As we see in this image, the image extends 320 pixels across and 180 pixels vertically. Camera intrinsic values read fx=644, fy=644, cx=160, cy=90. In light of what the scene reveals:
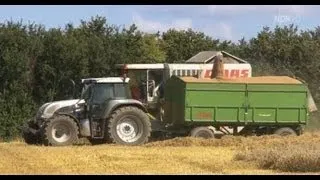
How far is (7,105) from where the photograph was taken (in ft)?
83.1

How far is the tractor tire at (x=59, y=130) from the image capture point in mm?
17703

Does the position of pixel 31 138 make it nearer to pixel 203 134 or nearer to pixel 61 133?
pixel 61 133

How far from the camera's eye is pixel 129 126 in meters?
18.3

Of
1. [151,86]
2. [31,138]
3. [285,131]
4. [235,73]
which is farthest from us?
[235,73]

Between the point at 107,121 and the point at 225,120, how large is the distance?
11.9ft

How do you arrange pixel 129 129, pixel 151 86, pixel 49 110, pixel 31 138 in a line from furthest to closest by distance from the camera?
pixel 151 86
pixel 31 138
pixel 129 129
pixel 49 110

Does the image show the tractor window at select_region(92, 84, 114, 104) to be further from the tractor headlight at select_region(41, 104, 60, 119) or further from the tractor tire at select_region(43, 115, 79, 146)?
the tractor headlight at select_region(41, 104, 60, 119)

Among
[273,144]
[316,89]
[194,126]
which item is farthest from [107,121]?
[316,89]

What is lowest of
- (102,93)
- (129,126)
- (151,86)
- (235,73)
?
(129,126)

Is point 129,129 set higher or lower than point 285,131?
higher

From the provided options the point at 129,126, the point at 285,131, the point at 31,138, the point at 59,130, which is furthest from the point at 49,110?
the point at 285,131

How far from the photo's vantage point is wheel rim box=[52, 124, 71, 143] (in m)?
17.8

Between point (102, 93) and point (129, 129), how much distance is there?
1291 mm

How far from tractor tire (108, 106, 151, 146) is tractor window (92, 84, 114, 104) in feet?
1.72
